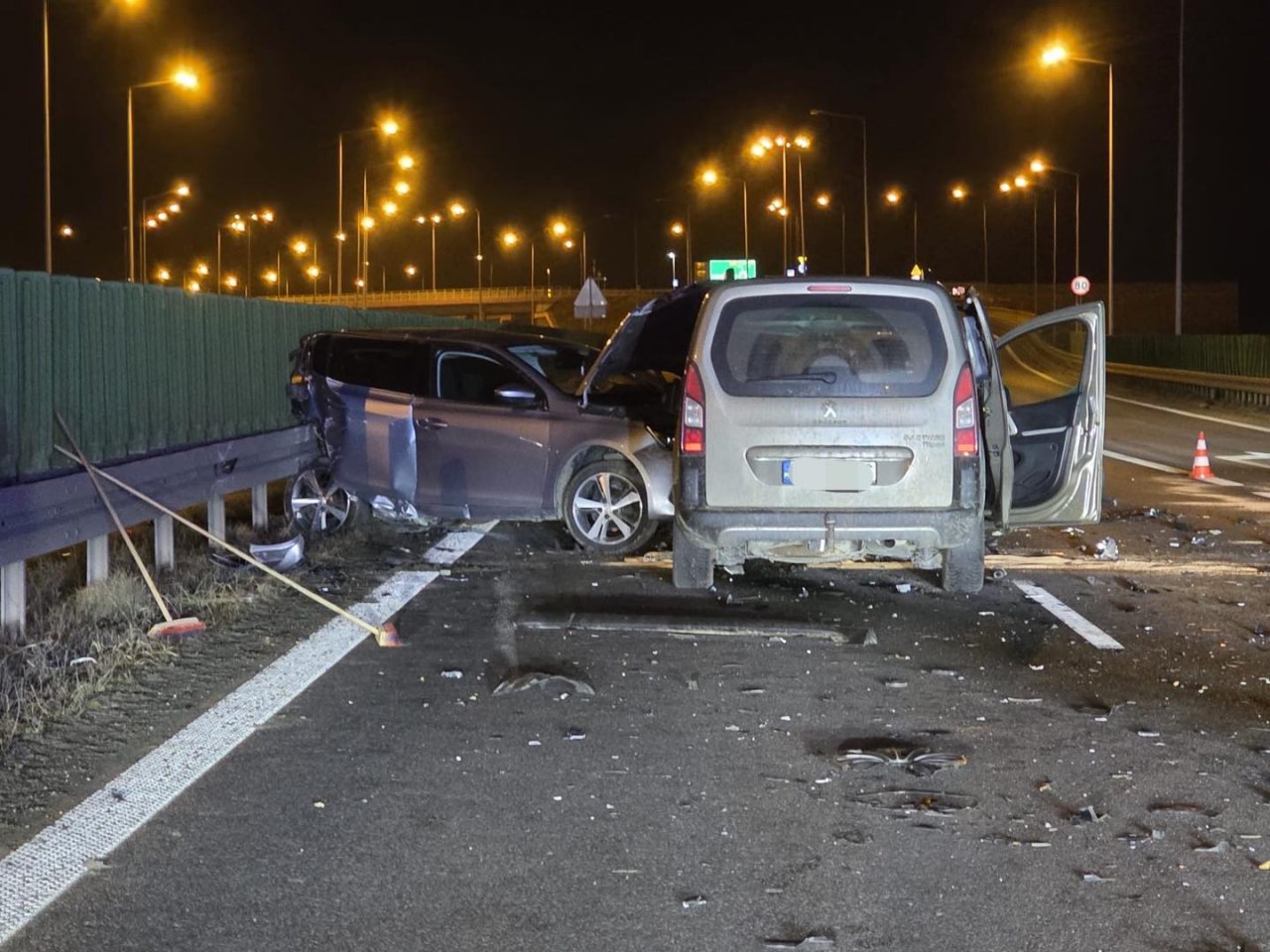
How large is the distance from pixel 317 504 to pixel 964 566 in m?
5.57

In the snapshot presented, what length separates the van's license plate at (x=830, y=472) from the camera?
878 centimetres

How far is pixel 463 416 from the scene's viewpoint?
12.1 m

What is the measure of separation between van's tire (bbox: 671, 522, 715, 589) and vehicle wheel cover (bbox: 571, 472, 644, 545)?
217 cm

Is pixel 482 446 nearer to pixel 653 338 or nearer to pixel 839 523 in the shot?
pixel 653 338

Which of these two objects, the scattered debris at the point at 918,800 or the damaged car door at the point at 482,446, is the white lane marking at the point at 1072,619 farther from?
the damaged car door at the point at 482,446

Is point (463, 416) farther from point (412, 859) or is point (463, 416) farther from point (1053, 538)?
point (412, 859)

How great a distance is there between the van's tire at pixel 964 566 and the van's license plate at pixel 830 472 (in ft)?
2.72

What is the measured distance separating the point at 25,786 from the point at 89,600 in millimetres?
3488

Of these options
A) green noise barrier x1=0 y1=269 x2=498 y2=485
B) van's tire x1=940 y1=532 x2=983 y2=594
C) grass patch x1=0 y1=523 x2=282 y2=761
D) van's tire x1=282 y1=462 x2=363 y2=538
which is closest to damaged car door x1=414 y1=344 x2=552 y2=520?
van's tire x1=282 y1=462 x2=363 y2=538

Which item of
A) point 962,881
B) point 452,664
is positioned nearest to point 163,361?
point 452,664

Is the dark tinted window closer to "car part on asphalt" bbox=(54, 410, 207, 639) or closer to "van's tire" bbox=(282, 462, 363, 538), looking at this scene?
"van's tire" bbox=(282, 462, 363, 538)

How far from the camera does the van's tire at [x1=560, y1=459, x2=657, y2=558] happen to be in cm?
1165

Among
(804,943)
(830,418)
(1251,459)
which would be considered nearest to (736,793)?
(804,943)

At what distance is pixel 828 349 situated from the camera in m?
8.80
